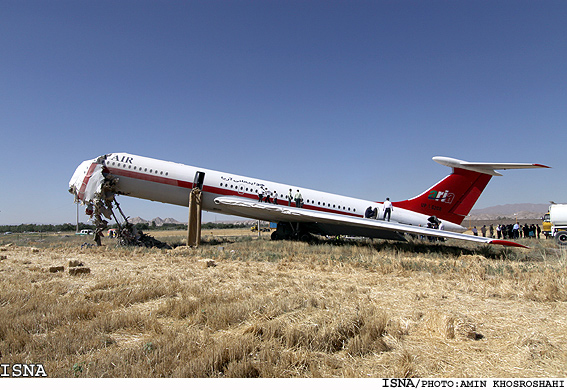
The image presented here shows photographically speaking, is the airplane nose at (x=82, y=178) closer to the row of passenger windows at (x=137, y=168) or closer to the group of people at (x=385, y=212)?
the row of passenger windows at (x=137, y=168)

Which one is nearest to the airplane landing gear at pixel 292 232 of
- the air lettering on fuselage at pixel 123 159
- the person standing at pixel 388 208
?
the person standing at pixel 388 208

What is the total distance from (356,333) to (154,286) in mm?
5078

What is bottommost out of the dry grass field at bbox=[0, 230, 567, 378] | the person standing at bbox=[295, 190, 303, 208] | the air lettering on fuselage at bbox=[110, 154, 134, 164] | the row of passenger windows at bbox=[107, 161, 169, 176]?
the dry grass field at bbox=[0, 230, 567, 378]

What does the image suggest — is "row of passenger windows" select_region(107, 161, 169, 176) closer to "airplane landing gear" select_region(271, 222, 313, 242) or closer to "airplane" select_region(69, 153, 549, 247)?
"airplane" select_region(69, 153, 549, 247)

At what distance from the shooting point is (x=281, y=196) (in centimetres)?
2027

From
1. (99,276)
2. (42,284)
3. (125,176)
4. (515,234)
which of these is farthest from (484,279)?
(515,234)

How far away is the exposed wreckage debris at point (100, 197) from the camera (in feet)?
58.8

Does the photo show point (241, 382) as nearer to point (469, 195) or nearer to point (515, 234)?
point (469, 195)

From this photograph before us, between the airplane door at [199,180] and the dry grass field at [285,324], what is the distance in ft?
30.8

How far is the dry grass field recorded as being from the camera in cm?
395

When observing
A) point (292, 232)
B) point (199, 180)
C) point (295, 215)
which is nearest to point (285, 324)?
point (295, 215)

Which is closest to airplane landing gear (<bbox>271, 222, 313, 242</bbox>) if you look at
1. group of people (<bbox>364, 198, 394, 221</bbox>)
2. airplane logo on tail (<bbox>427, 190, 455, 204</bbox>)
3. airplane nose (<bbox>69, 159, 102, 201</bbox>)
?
group of people (<bbox>364, 198, 394, 221</bbox>)

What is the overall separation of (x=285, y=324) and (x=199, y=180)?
15.0m

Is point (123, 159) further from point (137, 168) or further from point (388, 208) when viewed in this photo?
point (388, 208)
